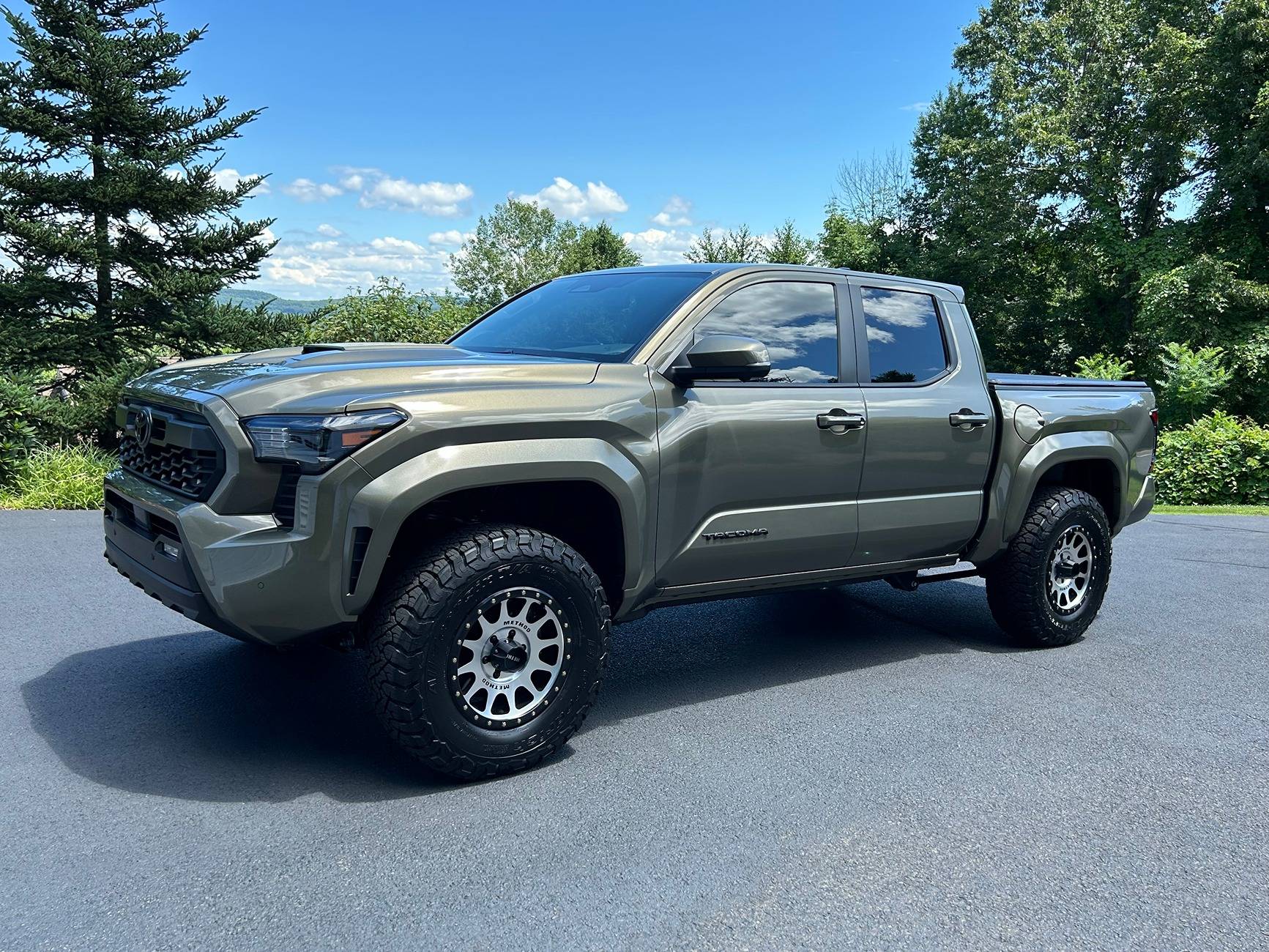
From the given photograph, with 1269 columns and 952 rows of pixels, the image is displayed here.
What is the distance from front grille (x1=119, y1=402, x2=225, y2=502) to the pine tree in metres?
9.97

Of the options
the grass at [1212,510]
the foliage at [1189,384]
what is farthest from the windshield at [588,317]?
the foliage at [1189,384]

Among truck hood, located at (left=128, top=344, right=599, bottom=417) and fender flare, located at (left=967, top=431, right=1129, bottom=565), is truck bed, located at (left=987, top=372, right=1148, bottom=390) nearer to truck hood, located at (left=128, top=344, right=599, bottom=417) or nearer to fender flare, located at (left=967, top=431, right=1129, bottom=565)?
fender flare, located at (left=967, top=431, right=1129, bottom=565)

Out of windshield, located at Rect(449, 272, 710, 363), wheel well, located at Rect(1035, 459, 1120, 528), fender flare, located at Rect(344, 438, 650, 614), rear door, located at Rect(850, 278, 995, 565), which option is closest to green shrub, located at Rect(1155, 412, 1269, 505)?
wheel well, located at Rect(1035, 459, 1120, 528)

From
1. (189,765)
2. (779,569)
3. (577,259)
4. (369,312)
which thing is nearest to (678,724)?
(779,569)

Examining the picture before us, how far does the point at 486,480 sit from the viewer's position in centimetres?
366

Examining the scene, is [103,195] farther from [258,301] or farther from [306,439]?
[306,439]

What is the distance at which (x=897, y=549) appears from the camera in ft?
16.6

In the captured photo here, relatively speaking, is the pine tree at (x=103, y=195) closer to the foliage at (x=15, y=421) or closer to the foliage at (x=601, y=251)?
the foliage at (x=15, y=421)

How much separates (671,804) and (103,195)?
42.2ft

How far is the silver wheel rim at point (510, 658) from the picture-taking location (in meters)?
3.69

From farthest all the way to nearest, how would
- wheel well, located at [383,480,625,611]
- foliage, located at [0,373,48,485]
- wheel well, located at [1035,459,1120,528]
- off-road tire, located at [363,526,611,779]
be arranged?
foliage, located at [0,373,48,485]
wheel well, located at [1035,459,1120,528]
wheel well, located at [383,480,625,611]
off-road tire, located at [363,526,611,779]

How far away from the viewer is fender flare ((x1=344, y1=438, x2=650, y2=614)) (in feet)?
11.3

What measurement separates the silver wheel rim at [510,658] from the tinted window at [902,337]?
2135 millimetres

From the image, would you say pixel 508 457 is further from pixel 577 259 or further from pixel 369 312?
pixel 577 259
